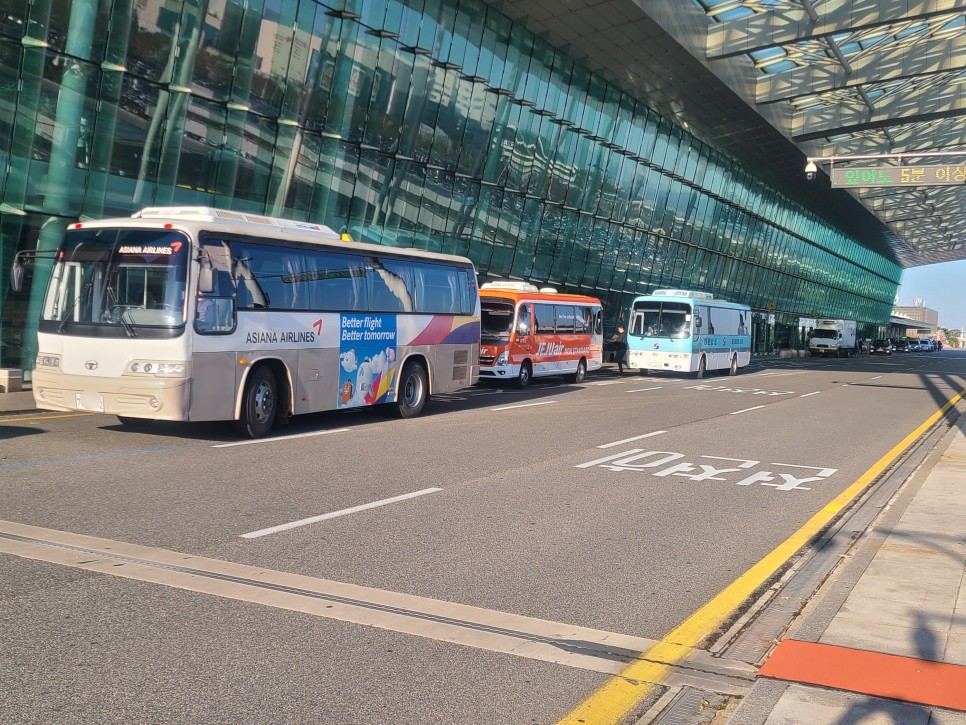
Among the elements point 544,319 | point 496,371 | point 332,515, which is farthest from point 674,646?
point 544,319

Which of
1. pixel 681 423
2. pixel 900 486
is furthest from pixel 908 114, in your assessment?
pixel 900 486

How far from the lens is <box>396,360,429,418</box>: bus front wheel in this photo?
1691 cm

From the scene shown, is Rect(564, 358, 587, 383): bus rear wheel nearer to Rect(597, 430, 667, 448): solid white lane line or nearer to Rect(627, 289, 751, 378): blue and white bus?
Rect(627, 289, 751, 378): blue and white bus

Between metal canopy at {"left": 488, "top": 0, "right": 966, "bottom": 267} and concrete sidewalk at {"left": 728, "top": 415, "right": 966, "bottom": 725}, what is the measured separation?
25045mm

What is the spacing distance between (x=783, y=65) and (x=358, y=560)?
40.4 metres

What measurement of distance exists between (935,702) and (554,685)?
1.76m

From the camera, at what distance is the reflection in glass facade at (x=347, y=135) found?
19609mm

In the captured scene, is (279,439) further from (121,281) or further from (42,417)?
(42,417)

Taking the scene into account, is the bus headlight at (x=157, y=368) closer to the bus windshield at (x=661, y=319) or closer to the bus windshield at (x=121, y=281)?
the bus windshield at (x=121, y=281)

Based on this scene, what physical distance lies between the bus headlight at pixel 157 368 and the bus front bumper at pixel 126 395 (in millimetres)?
66

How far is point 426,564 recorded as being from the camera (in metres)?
6.67

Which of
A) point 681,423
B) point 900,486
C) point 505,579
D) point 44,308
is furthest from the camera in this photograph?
point 681,423

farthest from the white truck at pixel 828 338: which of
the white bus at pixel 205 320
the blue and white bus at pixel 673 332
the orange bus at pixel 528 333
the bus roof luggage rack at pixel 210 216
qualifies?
the bus roof luggage rack at pixel 210 216

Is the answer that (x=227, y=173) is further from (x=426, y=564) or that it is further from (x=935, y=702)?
(x=935, y=702)
